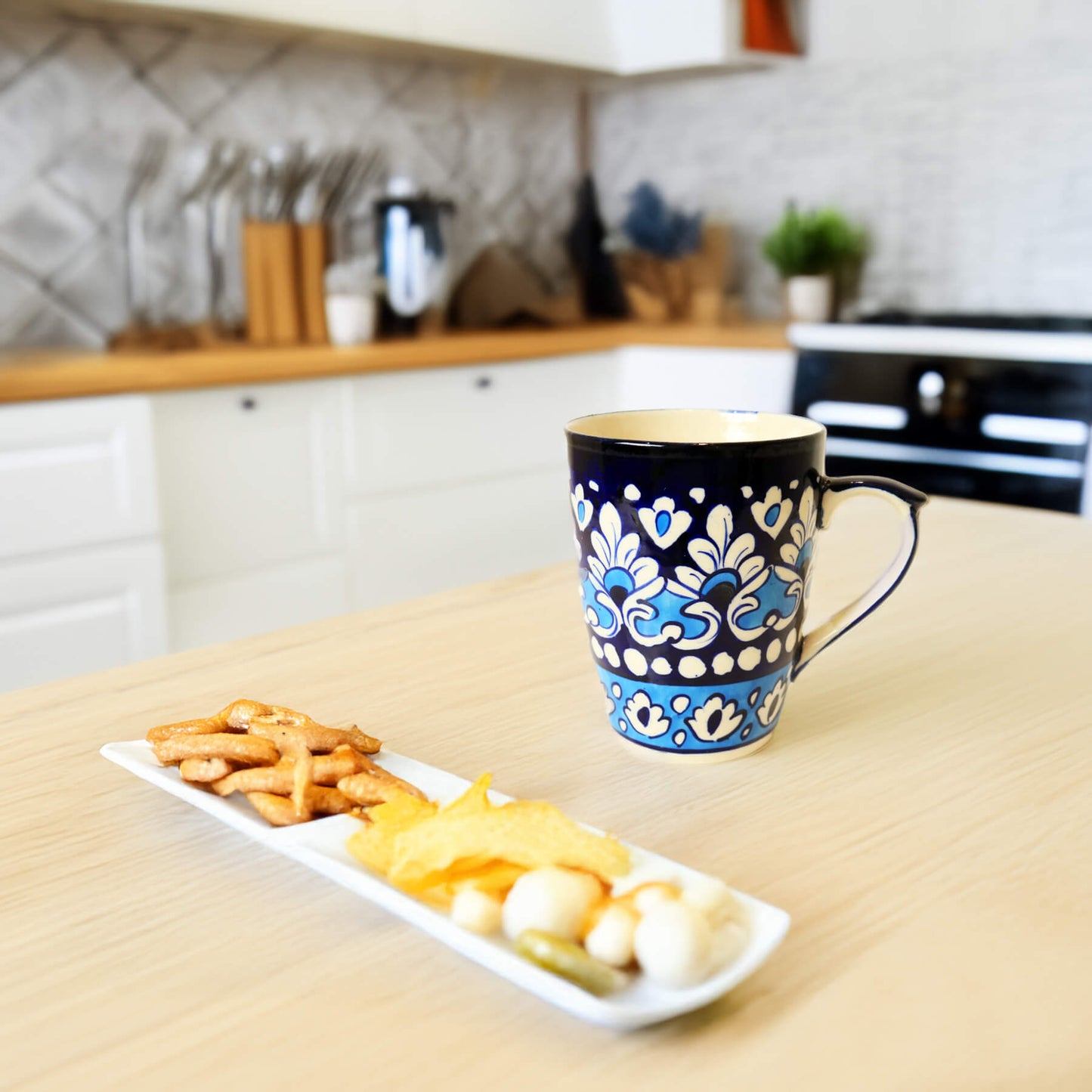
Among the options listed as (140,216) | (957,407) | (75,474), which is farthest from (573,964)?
(140,216)

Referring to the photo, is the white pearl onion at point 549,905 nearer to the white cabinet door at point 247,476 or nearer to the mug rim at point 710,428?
the mug rim at point 710,428

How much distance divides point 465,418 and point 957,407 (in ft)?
3.14

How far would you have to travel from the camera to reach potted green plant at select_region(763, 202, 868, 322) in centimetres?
278

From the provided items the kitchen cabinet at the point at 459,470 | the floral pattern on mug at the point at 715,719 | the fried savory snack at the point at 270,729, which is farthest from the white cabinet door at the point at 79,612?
the floral pattern on mug at the point at 715,719

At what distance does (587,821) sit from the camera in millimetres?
473

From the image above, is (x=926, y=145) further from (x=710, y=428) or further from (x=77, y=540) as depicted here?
(x=710, y=428)

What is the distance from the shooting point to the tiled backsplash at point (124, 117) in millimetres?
2348

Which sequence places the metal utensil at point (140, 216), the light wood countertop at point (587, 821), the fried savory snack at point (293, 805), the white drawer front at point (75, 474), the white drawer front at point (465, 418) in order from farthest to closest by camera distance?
the metal utensil at point (140, 216) → the white drawer front at point (465, 418) → the white drawer front at point (75, 474) → the fried savory snack at point (293, 805) → the light wood countertop at point (587, 821)

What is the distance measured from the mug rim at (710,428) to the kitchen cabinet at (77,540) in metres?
1.48

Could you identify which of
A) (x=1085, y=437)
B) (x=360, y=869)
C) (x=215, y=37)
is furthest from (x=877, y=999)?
(x=215, y=37)

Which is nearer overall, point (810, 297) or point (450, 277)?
point (810, 297)

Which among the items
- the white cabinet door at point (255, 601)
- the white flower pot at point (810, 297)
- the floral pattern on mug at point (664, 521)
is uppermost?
the white flower pot at point (810, 297)

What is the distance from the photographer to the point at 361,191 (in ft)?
9.26

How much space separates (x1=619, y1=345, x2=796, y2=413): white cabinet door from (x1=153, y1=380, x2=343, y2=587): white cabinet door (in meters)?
0.73
